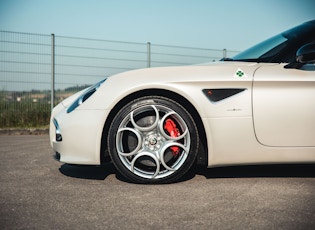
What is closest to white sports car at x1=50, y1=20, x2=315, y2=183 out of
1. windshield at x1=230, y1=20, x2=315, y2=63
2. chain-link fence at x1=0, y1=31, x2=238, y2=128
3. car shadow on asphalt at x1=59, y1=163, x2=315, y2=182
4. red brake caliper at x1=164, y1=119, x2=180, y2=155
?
red brake caliper at x1=164, y1=119, x2=180, y2=155

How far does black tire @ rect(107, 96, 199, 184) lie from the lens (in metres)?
2.78

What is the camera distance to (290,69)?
9.33 ft

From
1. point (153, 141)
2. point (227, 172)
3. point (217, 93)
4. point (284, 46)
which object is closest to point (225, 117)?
point (217, 93)

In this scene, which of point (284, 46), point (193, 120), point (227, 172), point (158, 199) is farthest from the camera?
point (227, 172)

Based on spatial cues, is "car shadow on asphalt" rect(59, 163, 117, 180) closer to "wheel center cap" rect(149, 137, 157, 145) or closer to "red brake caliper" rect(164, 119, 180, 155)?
"wheel center cap" rect(149, 137, 157, 145)

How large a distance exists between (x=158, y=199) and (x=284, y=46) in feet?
5.69

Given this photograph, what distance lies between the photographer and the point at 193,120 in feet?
9.17

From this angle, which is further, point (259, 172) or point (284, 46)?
point (259, 172)

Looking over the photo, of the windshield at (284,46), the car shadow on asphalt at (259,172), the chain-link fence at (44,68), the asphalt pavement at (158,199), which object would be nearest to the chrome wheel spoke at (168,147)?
the asphalt pavement at (158,199)

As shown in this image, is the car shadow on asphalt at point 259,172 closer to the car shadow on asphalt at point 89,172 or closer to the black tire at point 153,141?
the black tire at point 153,141

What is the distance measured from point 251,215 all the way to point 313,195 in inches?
26.5

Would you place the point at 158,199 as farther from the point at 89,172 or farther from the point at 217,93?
the point at 89,172

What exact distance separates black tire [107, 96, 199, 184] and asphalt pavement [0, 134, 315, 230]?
0.12 meters

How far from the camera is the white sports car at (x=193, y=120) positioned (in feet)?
8.91
